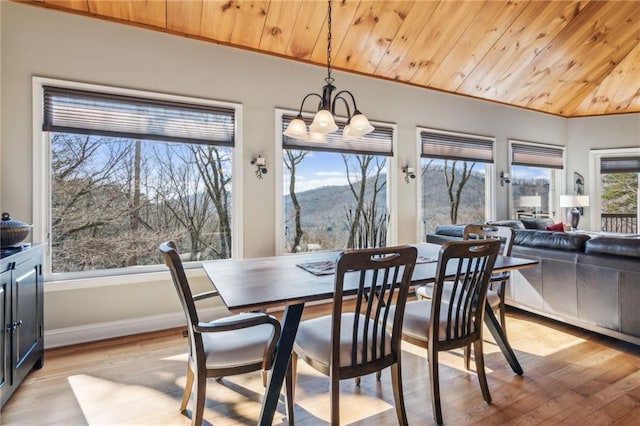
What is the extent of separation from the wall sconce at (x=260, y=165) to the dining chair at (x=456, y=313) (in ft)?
7.33

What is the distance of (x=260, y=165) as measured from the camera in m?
3.69

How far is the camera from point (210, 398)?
2.13 metres

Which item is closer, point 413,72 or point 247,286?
point 247,286

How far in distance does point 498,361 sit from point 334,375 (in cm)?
166

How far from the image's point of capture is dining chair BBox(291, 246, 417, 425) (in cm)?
154

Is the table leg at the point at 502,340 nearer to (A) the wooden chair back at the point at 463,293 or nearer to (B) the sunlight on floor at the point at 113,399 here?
(A) the wooden chair back at the point at 463,293

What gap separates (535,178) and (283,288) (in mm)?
6223

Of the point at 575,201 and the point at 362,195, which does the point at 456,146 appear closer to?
the point at 362,195

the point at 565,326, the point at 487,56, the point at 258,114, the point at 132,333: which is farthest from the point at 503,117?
the point at 132,333

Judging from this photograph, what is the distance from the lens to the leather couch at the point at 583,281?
265 centimetres

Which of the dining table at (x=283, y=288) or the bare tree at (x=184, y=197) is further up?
the bare tree at (x=184, y=197)

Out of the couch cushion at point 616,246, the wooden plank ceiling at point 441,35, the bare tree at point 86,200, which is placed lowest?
the couch cushion at point 616,246

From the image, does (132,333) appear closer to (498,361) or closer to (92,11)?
(92,11)

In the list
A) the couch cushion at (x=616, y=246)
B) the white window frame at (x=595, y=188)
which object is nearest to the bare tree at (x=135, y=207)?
the couch cushion at (x=616, y=246)
